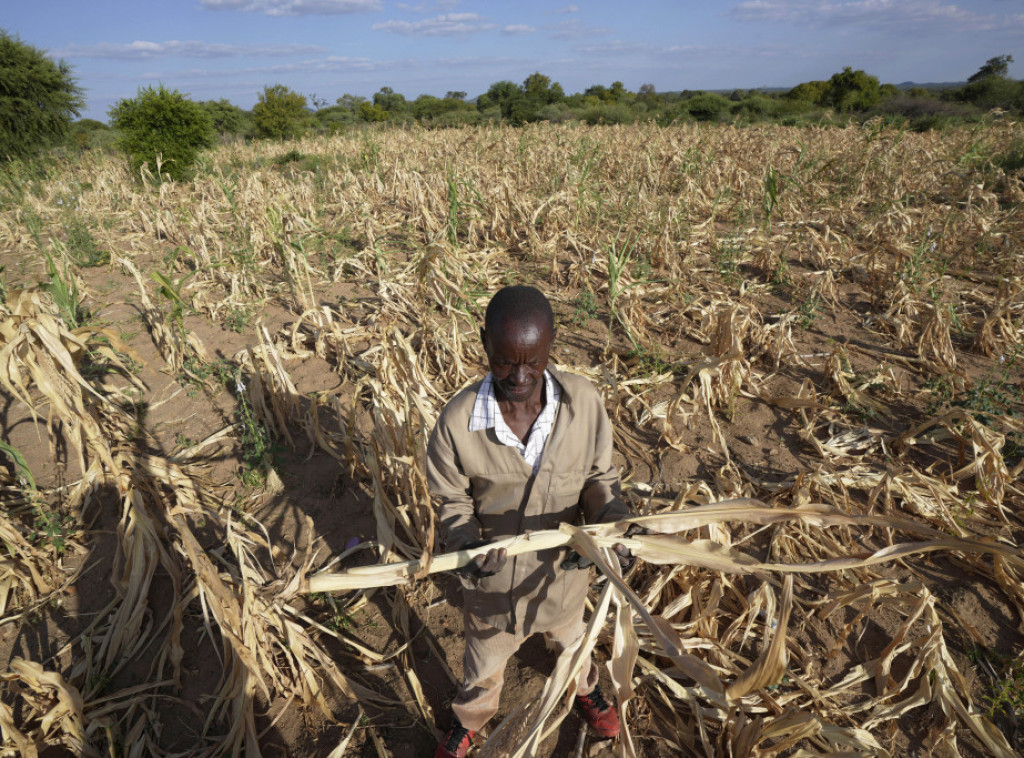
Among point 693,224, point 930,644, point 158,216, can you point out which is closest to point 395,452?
point 930,644

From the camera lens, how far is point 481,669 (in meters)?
1.84

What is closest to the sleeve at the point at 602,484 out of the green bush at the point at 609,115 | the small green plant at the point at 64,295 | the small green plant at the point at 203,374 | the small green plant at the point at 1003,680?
the small green plant at the point at 1003,680

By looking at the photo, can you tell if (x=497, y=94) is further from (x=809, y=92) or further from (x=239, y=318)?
(x=239, y=318)

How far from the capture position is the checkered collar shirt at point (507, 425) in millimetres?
1505

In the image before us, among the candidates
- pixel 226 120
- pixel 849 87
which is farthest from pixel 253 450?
pixel 849 87

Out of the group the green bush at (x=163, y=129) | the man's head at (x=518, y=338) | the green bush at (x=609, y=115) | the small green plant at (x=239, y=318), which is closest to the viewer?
the man's head at (x=518, y=338)

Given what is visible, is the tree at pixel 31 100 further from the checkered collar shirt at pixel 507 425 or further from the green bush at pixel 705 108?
the green bush at pixel 705 108

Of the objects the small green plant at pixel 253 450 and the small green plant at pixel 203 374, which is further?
the small green plant at pixel 203 374

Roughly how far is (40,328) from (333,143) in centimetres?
1466

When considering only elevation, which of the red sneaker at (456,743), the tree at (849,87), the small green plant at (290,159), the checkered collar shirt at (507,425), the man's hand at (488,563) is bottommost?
the red sneaker at (456,743)

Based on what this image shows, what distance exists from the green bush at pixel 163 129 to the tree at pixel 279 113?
9673 mm

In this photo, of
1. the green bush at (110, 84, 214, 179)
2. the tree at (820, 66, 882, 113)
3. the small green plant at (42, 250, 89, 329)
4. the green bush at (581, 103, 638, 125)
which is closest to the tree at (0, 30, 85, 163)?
the green bush at (110, 84, 214, 179)

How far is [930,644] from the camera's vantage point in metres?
2.01

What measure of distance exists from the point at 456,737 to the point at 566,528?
1171 mm
